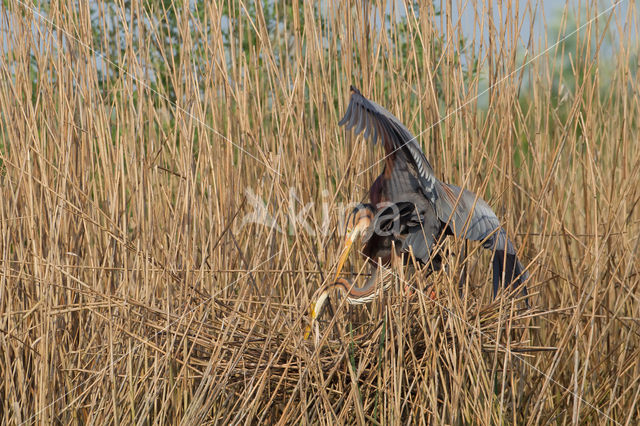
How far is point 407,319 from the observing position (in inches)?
46.3

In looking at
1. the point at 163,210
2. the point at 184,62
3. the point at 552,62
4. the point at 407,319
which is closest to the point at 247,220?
the point at 163,210

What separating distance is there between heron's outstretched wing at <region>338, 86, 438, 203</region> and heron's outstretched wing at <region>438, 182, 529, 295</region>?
7 cm

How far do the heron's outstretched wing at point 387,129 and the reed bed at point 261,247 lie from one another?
165 mm

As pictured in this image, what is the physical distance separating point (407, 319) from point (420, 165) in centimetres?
26

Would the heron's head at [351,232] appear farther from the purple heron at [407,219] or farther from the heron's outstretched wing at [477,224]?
the heron's outstretched wing at [477,224]

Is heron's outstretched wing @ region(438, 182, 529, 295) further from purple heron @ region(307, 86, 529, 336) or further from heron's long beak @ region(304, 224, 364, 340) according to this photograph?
heron's long beak @ region(304, 224, 364, 340)

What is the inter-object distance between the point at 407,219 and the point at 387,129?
0.60 feet

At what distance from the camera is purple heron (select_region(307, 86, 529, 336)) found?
115 centimetres

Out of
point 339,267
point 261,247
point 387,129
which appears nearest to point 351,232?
point 339,267

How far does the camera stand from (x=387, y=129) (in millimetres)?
1086

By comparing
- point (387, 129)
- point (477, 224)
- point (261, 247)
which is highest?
point (387, 129)

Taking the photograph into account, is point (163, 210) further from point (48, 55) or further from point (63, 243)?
point (48, 55)

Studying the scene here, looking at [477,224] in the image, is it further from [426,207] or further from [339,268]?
[339,268]

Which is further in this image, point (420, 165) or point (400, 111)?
point (400, 111)
